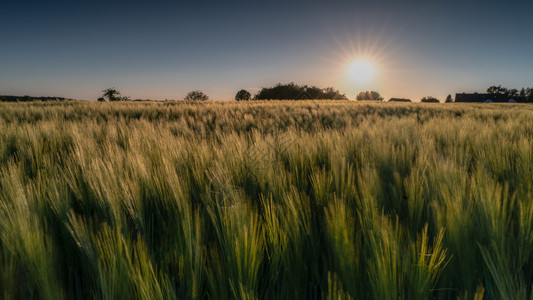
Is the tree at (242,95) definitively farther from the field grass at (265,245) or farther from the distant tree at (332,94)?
the field grass at (265,245)

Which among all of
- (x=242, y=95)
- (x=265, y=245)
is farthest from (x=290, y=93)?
(x=265, y=245)

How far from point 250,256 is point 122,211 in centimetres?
38

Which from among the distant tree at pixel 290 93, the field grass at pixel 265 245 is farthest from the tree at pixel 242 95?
the field grass at pixel 265 245

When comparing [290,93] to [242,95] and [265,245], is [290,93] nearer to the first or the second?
[242,95]

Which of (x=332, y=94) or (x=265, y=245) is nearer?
(x=265, y=245)

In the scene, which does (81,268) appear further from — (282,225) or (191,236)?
(282,225)

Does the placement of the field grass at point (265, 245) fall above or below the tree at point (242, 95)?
below

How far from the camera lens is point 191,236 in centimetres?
51

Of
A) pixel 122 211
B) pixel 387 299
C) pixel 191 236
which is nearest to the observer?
pixel 387 299

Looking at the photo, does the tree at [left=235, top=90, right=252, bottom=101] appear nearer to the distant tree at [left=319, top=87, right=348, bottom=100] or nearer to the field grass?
the distant tree at [left=319, top=87, right=348, bottom=100]

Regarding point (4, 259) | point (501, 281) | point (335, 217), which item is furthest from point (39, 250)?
point (501, 281)

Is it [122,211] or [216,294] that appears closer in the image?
[216,294]

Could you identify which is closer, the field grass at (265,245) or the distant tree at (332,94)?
the field grass at (265,245)

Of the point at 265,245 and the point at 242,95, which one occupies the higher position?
the point at 242,95
